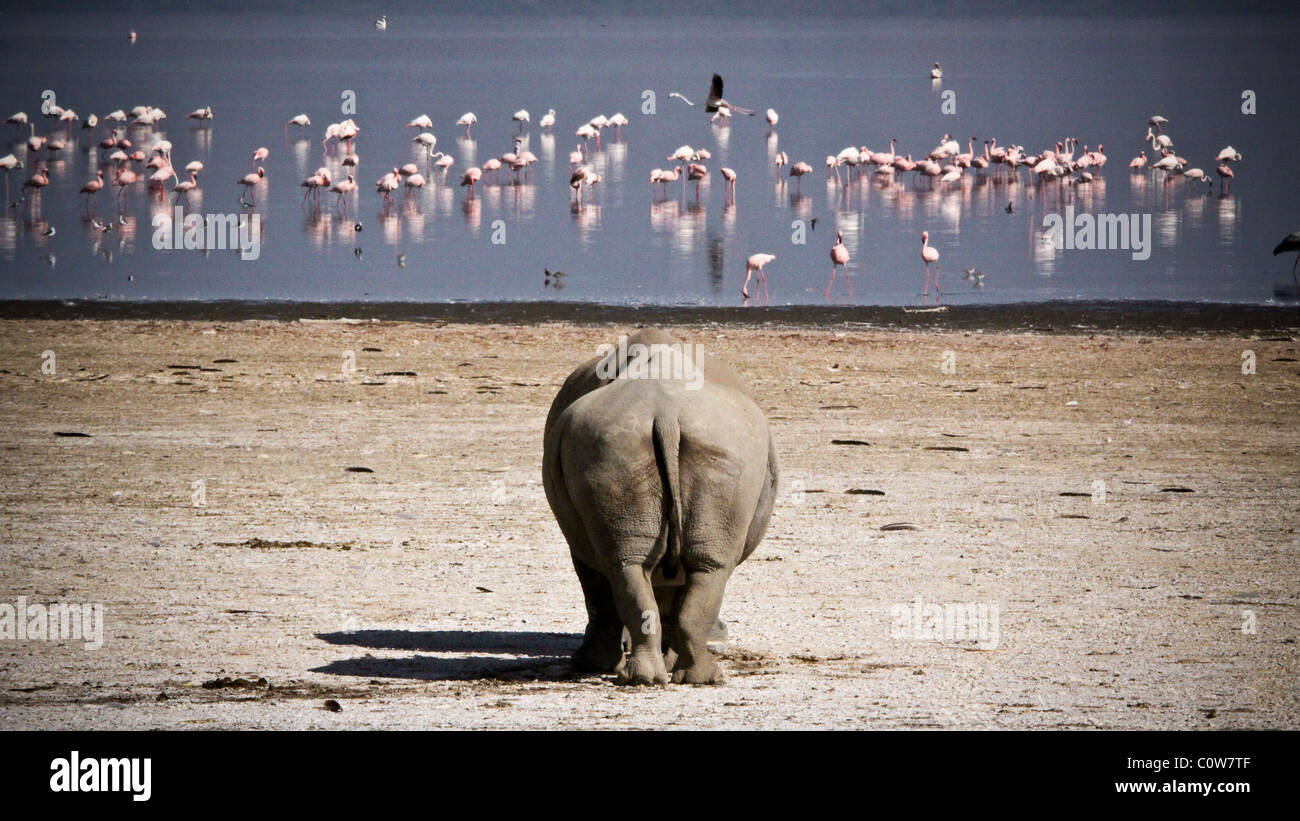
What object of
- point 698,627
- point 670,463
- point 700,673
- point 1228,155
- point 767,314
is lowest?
point 700,673

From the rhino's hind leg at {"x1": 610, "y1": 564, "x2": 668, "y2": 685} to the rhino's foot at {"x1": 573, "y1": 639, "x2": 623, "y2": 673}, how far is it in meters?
0.35

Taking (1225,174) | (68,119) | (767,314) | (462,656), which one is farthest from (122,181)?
(462,656)

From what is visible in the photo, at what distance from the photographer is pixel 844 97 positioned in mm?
83812

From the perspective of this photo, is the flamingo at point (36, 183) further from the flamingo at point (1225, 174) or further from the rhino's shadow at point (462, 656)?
the rhino's shadow at point (462, 656)

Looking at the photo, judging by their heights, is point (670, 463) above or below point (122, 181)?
below

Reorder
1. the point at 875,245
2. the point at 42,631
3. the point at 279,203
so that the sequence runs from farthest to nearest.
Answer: the point at 279,203 → the point at 875,245 → the point at 42,631

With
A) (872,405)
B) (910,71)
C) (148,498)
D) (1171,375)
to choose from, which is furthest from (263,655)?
(910,71)

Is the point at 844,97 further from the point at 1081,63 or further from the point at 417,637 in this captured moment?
the point at 417,637

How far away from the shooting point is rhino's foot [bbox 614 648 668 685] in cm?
854

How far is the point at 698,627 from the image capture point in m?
8.46

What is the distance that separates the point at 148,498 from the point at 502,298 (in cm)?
1449

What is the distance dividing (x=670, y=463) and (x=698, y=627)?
2.69 ft

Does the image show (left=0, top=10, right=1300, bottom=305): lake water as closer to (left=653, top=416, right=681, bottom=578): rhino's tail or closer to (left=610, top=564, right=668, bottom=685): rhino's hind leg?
(left=610, top=564, right=668, bottom=685): rhino's hind leg

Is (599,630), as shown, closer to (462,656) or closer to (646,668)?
(646,668)
